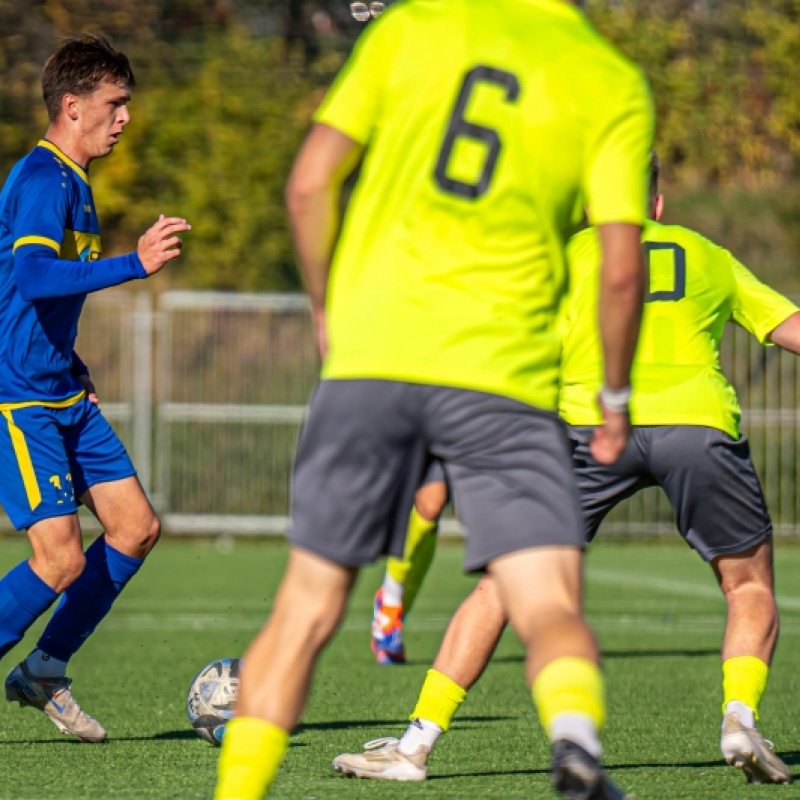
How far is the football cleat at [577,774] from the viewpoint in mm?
3441

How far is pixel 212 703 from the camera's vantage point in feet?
20.2

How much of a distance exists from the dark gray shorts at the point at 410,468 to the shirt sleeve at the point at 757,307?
7.44 feet

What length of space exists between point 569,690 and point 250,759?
68 centimetres

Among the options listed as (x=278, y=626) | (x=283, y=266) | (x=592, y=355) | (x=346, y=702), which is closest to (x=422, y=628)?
(x=346, y=702)

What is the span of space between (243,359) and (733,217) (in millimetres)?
6603

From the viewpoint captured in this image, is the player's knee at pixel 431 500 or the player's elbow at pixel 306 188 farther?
the player's knee at pixel 431 500

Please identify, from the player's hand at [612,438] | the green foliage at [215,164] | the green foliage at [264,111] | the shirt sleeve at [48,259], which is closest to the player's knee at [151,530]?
the shirt sleeve at [48,259]

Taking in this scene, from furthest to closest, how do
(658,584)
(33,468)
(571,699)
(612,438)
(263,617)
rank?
(658,584) < (263,617) < (33,468) < (612,438) < (571,699)

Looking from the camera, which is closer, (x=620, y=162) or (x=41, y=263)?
(x=620, y=162)

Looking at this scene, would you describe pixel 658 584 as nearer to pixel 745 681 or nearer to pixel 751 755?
pixel 745 681

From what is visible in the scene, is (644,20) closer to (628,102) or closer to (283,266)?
(283,266)

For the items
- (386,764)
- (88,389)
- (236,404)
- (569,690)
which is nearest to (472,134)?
Result: (569,690)

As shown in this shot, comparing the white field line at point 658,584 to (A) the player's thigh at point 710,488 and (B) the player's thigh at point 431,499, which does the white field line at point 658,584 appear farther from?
(B) the player's thigh at point 431,499

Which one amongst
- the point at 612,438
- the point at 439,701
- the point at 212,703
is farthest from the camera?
the point at 212,703
